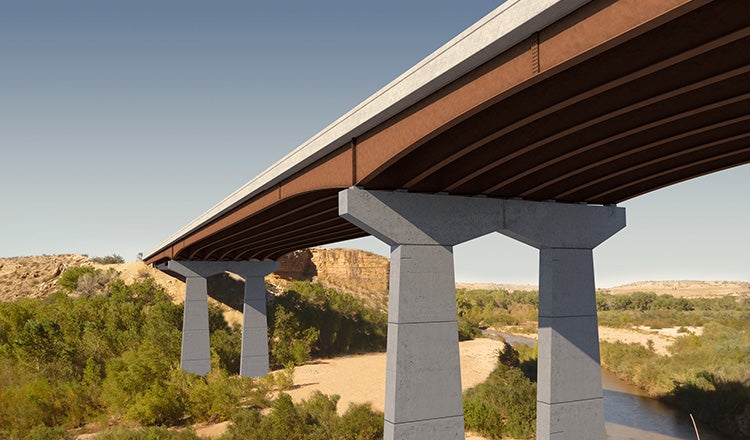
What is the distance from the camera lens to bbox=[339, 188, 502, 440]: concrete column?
1650 centimetres

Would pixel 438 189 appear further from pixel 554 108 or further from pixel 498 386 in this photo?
pixel 498 386

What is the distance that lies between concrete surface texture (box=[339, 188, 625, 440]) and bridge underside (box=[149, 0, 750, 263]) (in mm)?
712

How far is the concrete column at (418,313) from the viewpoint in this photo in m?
16.5

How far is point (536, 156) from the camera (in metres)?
16.5

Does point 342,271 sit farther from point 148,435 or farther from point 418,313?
point 418,313

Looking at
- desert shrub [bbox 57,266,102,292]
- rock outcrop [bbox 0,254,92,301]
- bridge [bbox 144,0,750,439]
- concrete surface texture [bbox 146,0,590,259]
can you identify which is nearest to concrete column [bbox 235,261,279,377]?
bridge [bbox 144,0,750,439]

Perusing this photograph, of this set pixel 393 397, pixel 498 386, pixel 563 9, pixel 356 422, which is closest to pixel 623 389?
pixel 498 386

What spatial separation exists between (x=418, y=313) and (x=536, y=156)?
18.7 ft

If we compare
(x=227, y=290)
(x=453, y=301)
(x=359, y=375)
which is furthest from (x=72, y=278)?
(x=453, y=301)

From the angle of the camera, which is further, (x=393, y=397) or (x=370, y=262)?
(x=370, y=262)

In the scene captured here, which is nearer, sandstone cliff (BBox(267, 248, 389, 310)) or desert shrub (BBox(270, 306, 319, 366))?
desert shrub (BBox(270, 306, 319, 366))

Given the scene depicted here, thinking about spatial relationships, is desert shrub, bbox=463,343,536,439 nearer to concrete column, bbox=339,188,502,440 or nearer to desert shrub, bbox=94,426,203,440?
concrete column, bbox=339,188,502,440

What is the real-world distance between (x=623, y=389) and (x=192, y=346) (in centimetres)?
3096

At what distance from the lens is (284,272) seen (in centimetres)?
8206
